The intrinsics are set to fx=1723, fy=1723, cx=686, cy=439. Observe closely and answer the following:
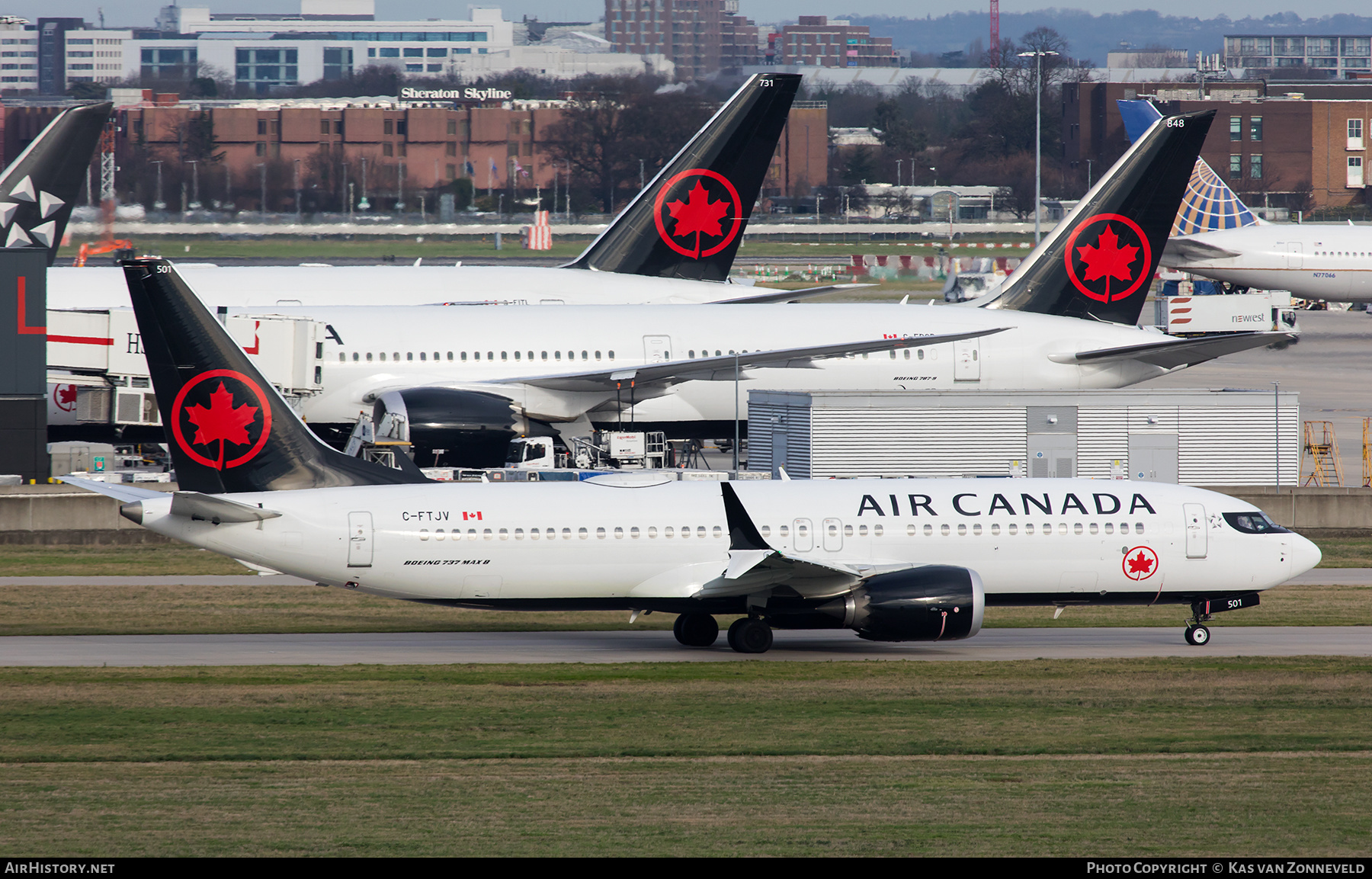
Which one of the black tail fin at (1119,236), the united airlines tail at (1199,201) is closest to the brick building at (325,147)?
the united airlines tail at (1199,201)

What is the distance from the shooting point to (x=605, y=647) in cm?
3428

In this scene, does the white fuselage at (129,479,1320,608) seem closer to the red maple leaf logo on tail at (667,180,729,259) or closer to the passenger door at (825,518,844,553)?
the passenger door at (825,518,844,553)

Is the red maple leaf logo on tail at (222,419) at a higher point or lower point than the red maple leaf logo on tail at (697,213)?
lower

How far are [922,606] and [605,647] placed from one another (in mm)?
6594

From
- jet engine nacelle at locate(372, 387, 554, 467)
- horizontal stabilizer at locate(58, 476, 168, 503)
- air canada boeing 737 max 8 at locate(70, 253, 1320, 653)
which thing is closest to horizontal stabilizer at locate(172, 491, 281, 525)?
air canada boeing 737 max 8 at locate(70, 253, 1320, 653)

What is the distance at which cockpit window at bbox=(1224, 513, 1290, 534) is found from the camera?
112ft

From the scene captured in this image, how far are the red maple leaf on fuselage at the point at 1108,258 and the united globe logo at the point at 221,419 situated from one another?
100 ft

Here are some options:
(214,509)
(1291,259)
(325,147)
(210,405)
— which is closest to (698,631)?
(214,509)

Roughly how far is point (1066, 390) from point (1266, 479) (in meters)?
6.82

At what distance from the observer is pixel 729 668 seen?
104ft

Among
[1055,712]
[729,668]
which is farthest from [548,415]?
[1055,712]

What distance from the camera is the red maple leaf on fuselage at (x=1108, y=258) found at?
177ft

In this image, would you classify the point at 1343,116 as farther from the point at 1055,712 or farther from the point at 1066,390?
the point at 1055,712

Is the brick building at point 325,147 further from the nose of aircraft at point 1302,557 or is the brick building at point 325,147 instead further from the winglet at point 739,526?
the nose of aircraft at point 1302,557
